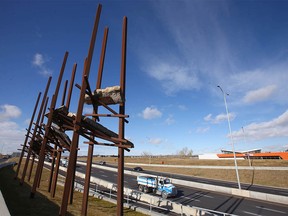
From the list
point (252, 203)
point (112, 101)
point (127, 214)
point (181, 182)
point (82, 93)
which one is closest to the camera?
point (82, 93)

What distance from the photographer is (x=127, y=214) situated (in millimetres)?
12023

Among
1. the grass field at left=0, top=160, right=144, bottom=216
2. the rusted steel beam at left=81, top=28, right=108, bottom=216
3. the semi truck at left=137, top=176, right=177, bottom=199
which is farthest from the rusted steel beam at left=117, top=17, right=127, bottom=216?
the semi truck at left=137, top=176, right=177, bottom=199

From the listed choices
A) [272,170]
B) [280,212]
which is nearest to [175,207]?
[280,212]

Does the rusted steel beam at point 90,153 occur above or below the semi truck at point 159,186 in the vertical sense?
above

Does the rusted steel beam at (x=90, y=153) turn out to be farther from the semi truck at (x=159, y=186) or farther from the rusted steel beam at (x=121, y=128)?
the semi truck at (x=159, y=186)

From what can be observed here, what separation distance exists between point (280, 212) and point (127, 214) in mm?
13456

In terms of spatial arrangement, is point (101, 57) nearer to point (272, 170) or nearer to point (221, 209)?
point (221, 209)

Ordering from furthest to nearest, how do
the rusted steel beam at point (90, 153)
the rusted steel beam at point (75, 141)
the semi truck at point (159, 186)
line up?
the semi truck at point (159, 186) → the rusted steel beam at point (90, 153) → the rusted steel beam at point (75, 141)

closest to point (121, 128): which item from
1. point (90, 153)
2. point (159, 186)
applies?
point (90, 153)

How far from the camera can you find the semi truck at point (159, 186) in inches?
851

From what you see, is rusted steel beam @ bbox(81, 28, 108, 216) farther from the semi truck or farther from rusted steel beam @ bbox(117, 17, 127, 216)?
the semi truck

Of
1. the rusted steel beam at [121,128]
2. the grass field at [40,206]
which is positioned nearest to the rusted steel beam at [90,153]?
the grass field at [40,206]

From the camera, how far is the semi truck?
21.6 meters

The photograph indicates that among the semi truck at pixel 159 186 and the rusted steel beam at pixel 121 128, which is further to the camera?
the semi truck at pixel 159 186
